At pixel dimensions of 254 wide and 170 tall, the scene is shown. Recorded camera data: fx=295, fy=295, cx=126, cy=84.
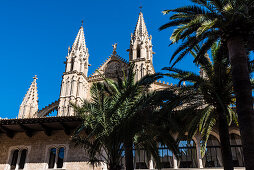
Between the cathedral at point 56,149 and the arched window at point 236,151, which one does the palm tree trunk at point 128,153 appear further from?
the arched window at point 236,151

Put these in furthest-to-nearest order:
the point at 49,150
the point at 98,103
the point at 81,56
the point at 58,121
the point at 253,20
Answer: the point at 81,56
the point at 49,150
the point at 58,121
the point at 98,103
the point at 253,20

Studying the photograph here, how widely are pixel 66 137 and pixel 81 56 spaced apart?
17088 mm

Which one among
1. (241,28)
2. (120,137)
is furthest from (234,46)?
(120,137)

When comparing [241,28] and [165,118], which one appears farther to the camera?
[165,118]

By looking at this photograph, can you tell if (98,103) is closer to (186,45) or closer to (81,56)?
(186,45)

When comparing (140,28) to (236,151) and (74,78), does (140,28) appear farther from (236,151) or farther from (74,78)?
(236,151)

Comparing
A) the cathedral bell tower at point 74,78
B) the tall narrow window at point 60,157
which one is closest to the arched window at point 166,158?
the tall narrow window at point 60,157

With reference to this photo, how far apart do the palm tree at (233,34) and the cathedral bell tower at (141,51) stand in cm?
1667

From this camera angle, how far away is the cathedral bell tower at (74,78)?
29.3 metres

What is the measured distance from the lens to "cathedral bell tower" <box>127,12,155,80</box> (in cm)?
2927

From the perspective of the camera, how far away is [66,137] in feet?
58.3

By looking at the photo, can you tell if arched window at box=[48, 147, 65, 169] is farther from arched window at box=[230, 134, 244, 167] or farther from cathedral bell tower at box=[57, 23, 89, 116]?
cathedral bell tower at box=[57, 23, 89, 116]

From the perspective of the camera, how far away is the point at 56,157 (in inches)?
688

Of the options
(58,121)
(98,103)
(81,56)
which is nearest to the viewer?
(98,103)
